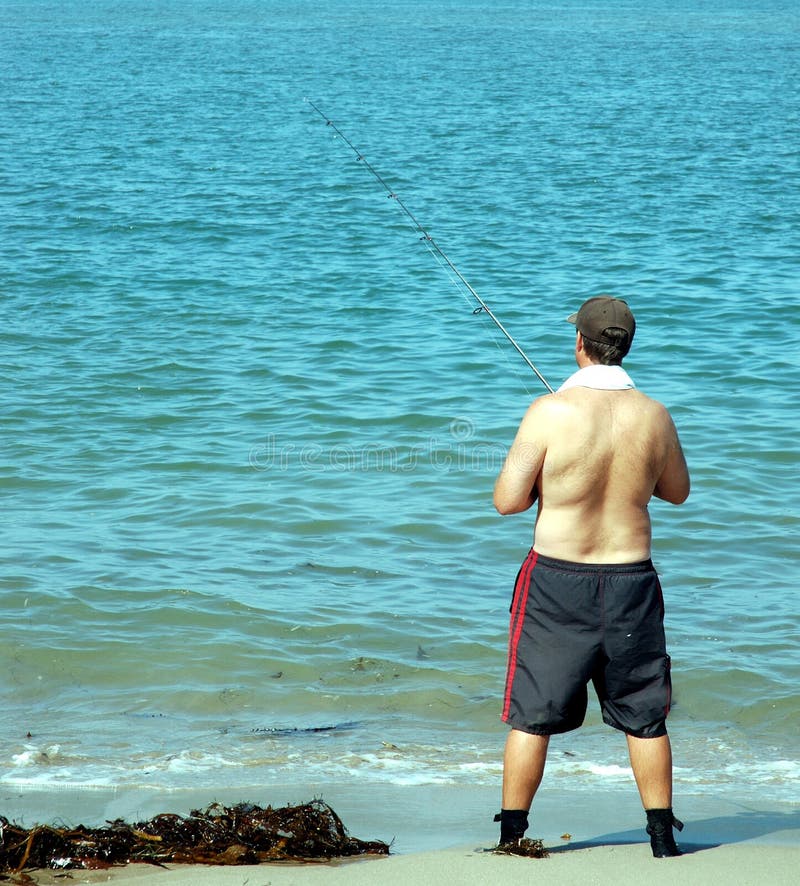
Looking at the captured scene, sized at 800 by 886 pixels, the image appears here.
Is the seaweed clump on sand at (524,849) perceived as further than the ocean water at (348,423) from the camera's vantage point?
No

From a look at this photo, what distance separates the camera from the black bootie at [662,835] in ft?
10.3

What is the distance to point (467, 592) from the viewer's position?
602 centimetres

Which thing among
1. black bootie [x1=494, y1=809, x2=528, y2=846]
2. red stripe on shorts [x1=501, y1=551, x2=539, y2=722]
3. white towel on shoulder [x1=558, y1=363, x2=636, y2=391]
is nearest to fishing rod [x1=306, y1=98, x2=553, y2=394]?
white towel on shoulder [x1=558, y1=363, x2=636, y2=391]

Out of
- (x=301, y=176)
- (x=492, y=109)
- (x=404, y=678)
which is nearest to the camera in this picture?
(x=404, y=678)

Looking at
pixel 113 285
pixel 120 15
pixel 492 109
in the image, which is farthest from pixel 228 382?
pixel 120 15

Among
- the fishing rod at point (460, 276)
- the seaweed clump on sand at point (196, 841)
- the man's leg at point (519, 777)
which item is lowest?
the seaweed clump on sand at point (196, 841)

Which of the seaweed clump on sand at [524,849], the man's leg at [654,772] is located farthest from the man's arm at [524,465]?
the seaweed clump on sand at [524,849]

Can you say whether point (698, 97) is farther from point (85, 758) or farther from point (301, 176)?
point (85, 758)

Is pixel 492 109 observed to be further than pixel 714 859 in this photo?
Yes

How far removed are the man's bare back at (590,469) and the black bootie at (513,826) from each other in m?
0.71

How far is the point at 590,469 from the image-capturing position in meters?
3.12

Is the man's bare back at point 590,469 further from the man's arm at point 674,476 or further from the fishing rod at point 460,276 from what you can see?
the fishing rod at point 460,276

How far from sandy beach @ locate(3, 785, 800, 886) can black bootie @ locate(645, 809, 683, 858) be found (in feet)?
0.11

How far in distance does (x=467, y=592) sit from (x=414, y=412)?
337cm
